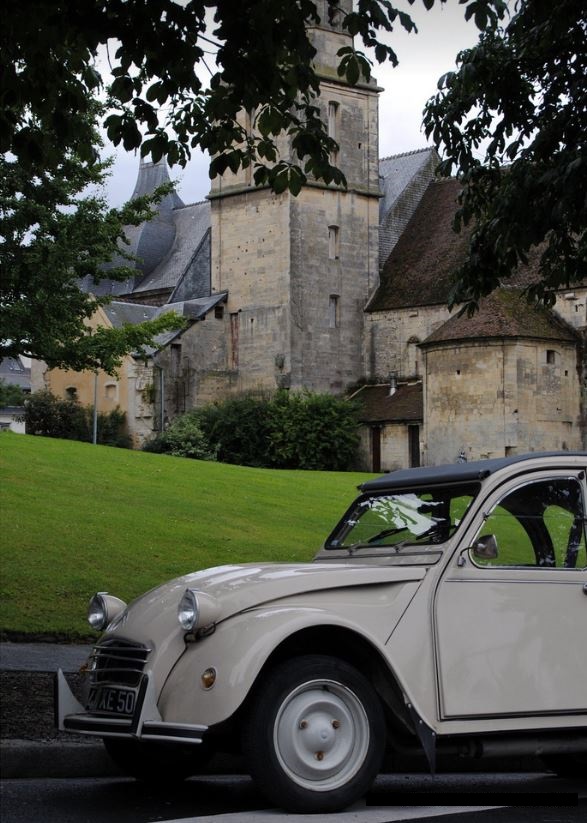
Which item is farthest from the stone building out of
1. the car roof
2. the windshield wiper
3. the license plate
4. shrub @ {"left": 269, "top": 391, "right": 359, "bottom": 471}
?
the license plate

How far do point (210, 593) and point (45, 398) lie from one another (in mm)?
71569

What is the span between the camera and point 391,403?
71188 millimetres

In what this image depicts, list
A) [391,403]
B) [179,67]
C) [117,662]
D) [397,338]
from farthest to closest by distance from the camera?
[397,338] < [391,403] < [179,67] < [117,662]

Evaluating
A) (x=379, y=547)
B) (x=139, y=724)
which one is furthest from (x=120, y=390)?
(x=139, y=724)

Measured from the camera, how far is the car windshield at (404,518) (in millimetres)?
7984

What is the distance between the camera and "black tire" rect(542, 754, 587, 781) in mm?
8438

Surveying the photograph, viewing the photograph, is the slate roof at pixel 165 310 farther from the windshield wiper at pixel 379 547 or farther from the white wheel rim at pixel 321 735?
the white wheel rim at pixel 321 735

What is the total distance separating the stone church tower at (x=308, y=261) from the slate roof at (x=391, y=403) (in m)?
1.77

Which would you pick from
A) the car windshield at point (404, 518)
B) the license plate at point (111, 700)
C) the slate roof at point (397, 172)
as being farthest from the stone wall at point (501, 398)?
the license plate at point (111, 700)

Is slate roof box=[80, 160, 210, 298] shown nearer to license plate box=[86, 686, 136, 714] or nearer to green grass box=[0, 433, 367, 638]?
green grass box=[0, 433, 367, 638]

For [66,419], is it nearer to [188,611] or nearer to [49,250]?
[49,250]

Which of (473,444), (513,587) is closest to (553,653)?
(513,587)

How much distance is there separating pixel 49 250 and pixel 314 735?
10.9 meters

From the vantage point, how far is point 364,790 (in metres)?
7.04
